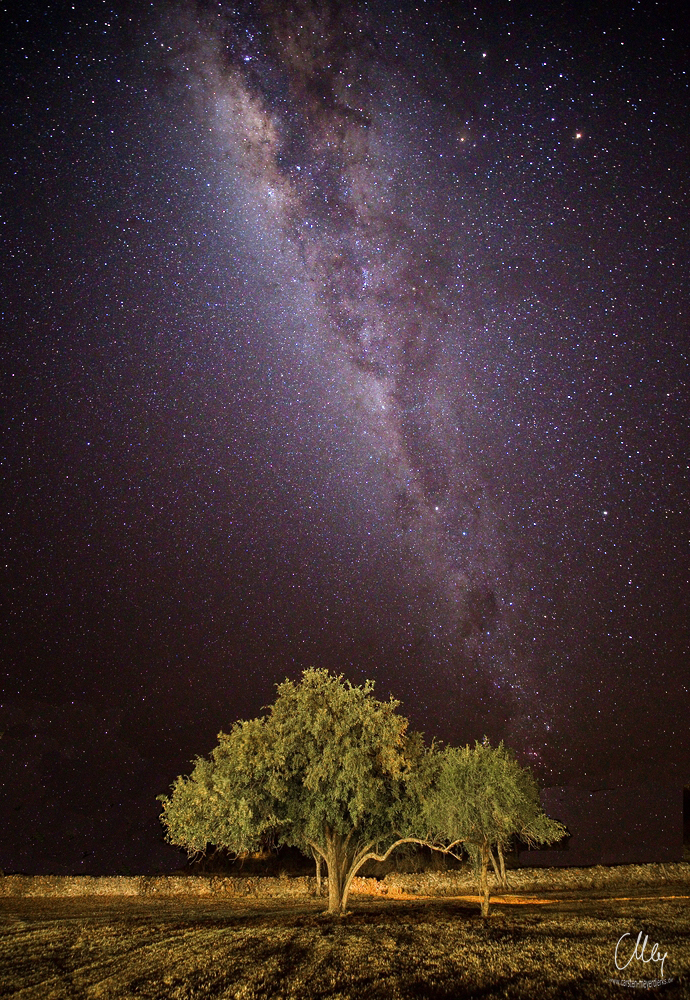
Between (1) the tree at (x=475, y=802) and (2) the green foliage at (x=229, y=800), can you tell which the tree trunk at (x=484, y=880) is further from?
(2) the green foliage at (x=229, y=800)

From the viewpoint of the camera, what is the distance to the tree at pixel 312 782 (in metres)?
20.6

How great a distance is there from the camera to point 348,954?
14.8 meters

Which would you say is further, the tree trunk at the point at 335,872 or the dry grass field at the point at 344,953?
the tree trunk at the point at 335,872

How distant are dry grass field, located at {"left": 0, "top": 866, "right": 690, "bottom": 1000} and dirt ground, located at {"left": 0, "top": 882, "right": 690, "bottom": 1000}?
0.05m

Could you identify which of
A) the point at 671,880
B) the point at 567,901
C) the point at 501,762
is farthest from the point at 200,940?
the point at 671,880

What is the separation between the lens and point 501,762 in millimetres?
24062

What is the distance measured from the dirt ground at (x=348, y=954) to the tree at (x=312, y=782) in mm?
2703

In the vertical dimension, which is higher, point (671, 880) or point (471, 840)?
point (471, 840)

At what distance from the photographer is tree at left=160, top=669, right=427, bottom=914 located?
20.6m

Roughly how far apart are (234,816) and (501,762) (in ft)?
36.4

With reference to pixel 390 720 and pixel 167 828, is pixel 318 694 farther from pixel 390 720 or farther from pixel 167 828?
pixel 167 828

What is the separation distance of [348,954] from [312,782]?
20.4 feet

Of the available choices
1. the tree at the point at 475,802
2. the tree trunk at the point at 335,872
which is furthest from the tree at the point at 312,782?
the tree at the point at 475,802

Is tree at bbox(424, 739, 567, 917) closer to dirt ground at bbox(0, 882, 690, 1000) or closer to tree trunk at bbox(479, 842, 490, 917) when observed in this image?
tree trunk at bbox(479, 842, 490, 917)
